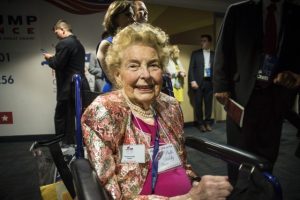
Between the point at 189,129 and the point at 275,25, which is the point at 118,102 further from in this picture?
the point at 189,129

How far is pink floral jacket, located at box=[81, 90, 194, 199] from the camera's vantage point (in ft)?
3.43

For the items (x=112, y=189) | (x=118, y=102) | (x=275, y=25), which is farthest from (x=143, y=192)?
(x=275, y=25)

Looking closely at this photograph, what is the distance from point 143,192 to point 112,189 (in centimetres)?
16

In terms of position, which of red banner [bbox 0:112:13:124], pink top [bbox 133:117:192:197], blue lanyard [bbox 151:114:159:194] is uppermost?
blue lanyard [bbox 151:114:159:194]

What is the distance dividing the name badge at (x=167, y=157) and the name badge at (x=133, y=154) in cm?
6

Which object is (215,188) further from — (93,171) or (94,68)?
(94,68)

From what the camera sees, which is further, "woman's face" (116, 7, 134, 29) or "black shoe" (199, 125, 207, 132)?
"black shoe" (199, 125, 207, 132)

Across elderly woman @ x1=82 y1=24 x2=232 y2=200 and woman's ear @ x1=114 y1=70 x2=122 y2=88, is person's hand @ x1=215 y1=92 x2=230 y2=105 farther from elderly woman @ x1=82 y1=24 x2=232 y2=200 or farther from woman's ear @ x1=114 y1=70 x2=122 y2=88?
woman's ear @ x1=114 y1=70 x2=122 y2=88

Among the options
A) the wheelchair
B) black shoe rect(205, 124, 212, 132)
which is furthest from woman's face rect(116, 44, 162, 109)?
black shoe rect(205, 124, 212, 132)

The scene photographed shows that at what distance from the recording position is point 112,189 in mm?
1031

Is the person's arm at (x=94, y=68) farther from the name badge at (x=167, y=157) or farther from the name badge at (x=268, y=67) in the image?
the name badge at (x=167, y=157)

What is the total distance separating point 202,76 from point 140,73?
158 inches

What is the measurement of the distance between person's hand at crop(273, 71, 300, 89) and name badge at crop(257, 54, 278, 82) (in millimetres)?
69

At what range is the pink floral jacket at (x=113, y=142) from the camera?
1.04 metres
